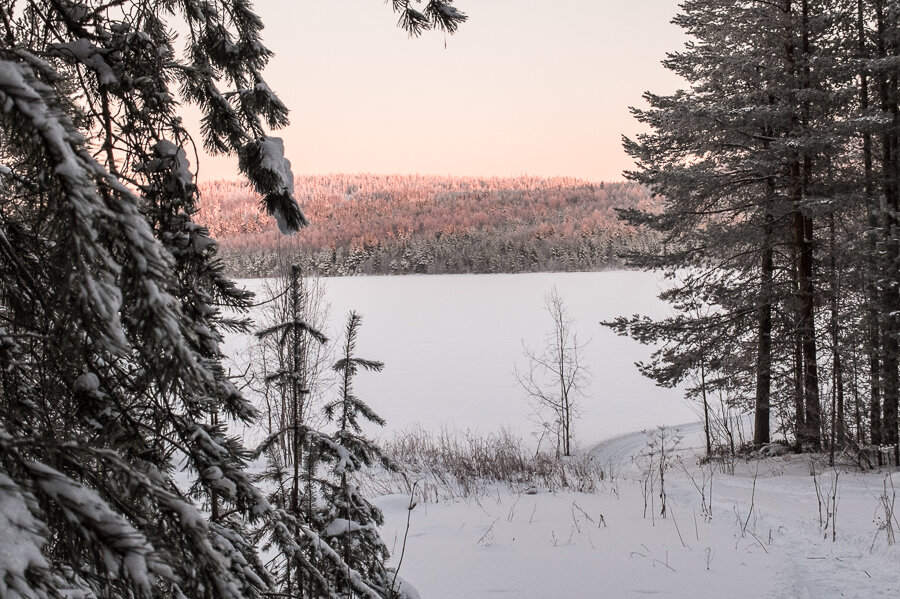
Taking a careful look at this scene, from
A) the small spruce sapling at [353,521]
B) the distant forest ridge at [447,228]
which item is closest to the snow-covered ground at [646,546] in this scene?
the small spruce sapling at [353,521]

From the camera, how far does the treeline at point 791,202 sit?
8.88 m

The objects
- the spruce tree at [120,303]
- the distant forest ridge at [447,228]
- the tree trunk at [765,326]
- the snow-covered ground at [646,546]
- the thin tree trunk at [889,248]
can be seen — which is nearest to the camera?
the spruce tree at [120,303]

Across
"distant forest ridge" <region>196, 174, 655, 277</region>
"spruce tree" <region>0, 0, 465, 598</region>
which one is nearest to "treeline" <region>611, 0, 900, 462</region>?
"spruce tree" <region>0, 0, 465, 598</region>

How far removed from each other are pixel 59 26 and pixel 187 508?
159 cm

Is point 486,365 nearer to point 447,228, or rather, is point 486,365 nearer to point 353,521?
point 353,521

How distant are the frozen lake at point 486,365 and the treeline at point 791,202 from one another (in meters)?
6.19

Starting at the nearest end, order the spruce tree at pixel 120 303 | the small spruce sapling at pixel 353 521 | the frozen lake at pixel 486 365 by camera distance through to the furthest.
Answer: the spruce tree at pixel 120 303 → the small spruce sapling at pixel 353 521 → the frozen lake at pixel 486 365

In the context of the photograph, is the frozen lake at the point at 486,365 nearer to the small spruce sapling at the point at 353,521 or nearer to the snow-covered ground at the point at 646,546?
the snow-covered ground at the point at 646,546

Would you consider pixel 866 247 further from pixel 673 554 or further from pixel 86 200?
pixel 86 200

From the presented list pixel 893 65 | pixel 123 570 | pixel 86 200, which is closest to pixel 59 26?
pixel 86 200

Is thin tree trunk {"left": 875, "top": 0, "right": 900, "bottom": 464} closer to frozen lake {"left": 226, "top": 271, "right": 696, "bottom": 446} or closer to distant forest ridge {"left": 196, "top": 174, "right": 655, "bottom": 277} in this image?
frozen lake {"left": 226, "top": 271, "right": 696, "bottom": 446}

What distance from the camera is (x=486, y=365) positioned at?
2491 centimetres

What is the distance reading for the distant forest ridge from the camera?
98375 millimetres

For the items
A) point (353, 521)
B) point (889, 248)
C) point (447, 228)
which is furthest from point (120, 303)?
point (447, 228)
